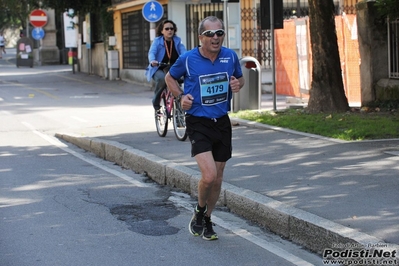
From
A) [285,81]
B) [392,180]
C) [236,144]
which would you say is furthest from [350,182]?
[285,81]

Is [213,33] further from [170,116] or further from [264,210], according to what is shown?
[170,116]

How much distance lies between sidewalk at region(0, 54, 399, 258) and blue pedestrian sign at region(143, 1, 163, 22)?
431 inches

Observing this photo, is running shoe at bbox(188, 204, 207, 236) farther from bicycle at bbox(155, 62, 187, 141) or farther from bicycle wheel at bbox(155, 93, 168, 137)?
bicycle wheel at bbox(155, 93, 168, 137)

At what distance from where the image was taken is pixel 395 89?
15.7 meters

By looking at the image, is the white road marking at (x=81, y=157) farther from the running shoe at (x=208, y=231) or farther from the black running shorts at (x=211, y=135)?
the black running shorts at (x=211, y=135)

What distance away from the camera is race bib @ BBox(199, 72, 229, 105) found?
21.9 feet

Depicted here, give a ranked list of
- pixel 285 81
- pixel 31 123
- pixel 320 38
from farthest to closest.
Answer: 1. pixel 285 81
2. pixel 31 123
3. pixel 320 38

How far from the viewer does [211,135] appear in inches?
264

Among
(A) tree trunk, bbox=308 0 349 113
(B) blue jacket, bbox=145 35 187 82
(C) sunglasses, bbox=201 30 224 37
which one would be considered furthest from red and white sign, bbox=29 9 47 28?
(C) sunglasses, bbox=201 30 224 37

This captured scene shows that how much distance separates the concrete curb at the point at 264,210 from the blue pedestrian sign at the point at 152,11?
13.0 metres

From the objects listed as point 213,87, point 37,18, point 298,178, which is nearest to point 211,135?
point 213,87

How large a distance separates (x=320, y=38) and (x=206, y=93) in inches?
353

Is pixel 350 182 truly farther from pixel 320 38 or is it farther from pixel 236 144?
pixel 320 38

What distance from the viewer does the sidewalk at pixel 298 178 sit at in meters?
6.61
